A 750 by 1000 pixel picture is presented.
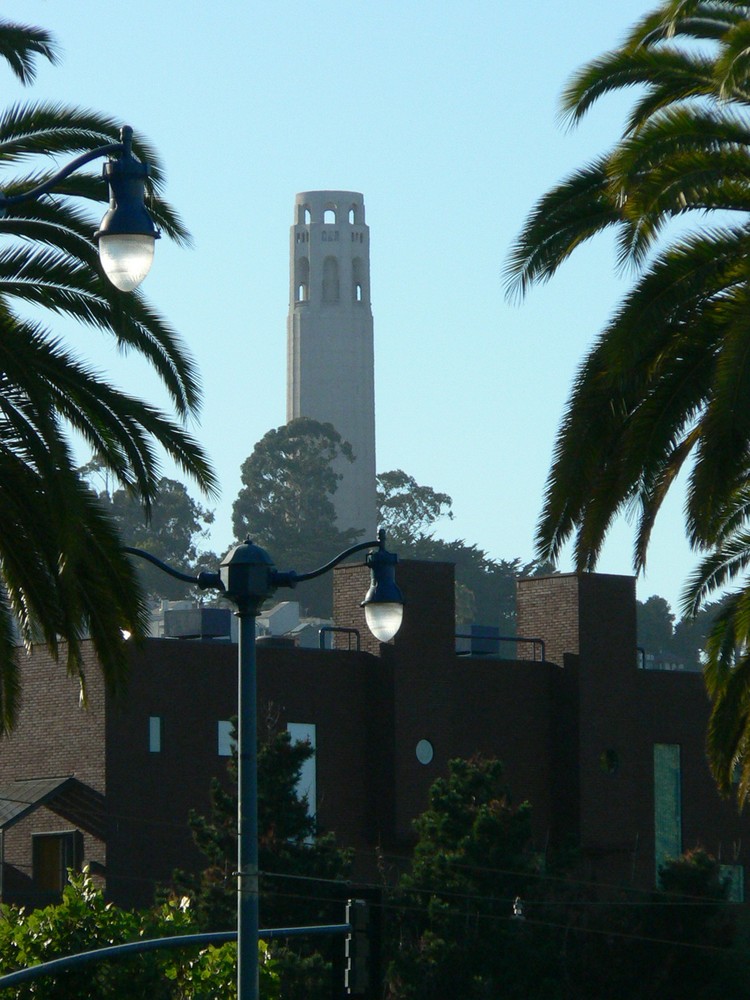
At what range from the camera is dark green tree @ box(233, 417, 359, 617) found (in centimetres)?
14638

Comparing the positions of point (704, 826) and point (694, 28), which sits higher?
point (694, 28)

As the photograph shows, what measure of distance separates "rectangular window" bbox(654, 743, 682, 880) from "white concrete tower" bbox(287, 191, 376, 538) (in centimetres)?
10622

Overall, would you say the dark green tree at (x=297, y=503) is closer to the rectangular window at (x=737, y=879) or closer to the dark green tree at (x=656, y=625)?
the dark green tree at (x=656, y=625)

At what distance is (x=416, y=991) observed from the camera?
40875 mm

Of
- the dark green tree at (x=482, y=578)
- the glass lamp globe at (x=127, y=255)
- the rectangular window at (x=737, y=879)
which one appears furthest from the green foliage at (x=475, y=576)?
the glass lamp globe at (x=127, y=255)

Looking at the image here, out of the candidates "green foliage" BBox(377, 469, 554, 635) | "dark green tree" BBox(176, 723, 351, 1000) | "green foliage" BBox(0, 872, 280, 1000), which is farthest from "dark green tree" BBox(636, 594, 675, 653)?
"green foliage" BBox(0, 872, 280, 1000)

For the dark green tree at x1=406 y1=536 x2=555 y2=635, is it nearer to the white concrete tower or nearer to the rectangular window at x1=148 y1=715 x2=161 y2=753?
the white concrete tower

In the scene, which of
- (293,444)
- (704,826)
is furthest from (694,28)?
(293,444)

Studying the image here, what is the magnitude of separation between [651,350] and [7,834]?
2940cm

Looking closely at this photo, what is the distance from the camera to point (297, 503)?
15038 cm

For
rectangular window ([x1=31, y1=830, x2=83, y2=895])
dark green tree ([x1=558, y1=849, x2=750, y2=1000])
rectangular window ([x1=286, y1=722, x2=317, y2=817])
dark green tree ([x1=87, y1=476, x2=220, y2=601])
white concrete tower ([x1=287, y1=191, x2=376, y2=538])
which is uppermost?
white concrete tower ([x1=287, y1=191, x2=376, y2=538])

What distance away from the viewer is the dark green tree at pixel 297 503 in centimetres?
14638

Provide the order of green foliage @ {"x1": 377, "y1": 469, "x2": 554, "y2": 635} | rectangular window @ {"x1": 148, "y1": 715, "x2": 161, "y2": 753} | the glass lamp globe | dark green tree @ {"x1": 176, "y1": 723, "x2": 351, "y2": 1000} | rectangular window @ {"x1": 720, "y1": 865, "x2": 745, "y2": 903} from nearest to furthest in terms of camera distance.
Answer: the glass lamp globe
dark green tree @ {"x1": 176, "y1": 723, "x2": 351, "y2": 1000}
rectangular window @ {"x1": 148, "y1": 715, "x2": 161, "y2": 753}
rectangular window @ {"x1": 720, "y1": 865, "x2": 745, "y2": 903}
green foliage @ {"x1": 377, "y1": 469, "x2": 554, "y2": 635}

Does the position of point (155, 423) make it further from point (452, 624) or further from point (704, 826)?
point (704, 826)
